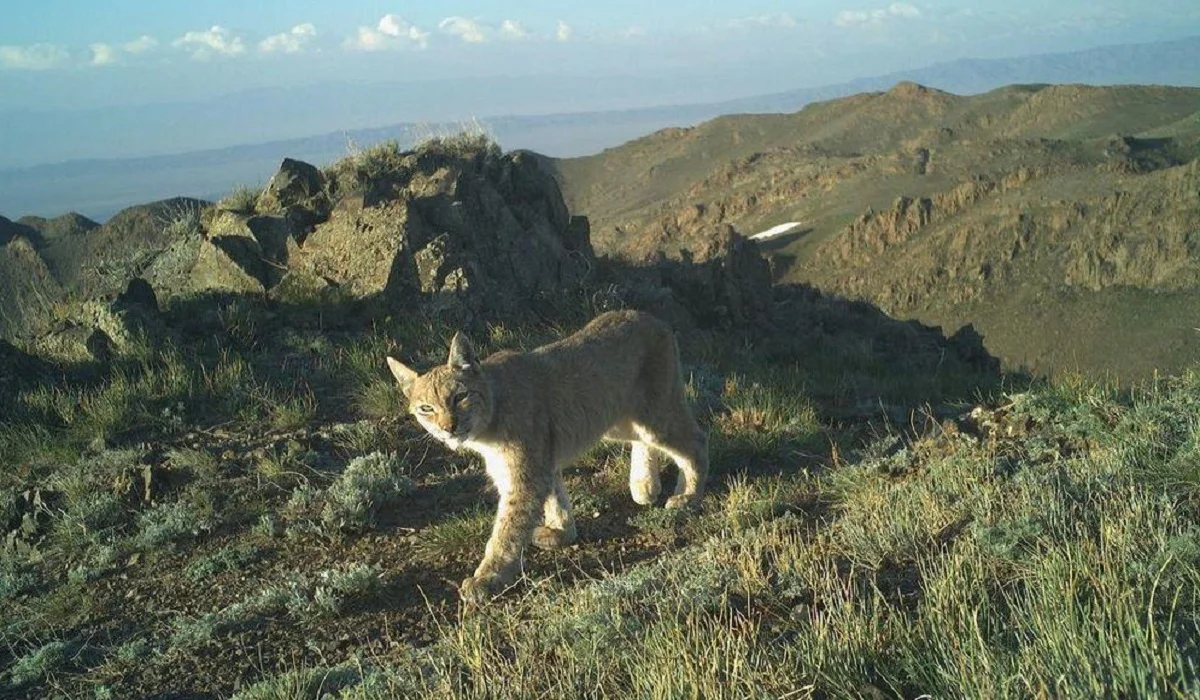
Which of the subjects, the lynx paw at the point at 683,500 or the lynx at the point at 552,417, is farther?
the lynx paw at the point at 683,500

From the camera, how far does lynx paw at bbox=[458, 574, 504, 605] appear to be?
567 cm

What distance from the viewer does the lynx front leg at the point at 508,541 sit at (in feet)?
18.9

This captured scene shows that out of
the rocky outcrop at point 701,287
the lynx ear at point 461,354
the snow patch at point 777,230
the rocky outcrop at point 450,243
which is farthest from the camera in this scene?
the snow patch at point 777,230

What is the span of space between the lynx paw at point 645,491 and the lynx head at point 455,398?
169 cm

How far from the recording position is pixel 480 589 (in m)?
5.72

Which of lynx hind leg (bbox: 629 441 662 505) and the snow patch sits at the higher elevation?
lynx hind leg (bbox: 629 441 662 505)

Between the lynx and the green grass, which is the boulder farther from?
the green grass

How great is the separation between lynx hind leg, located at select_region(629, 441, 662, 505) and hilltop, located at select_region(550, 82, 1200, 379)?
7906mm

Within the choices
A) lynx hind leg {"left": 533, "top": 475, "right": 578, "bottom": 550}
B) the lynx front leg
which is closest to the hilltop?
lynx hind leg {"left": 533, "top": 475, "right": 578, "bottom": 550}

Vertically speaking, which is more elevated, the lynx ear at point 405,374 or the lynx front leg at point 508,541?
the lynx ear at point 405,374

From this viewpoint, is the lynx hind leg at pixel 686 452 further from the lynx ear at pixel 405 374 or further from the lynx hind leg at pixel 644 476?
the lynx ear at pixel 405 374

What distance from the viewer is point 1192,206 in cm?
3055

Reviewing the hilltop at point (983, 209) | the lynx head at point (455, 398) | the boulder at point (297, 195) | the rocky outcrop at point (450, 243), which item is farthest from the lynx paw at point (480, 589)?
the hilltop at point (983, 209)

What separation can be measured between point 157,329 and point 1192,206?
31.9 m
